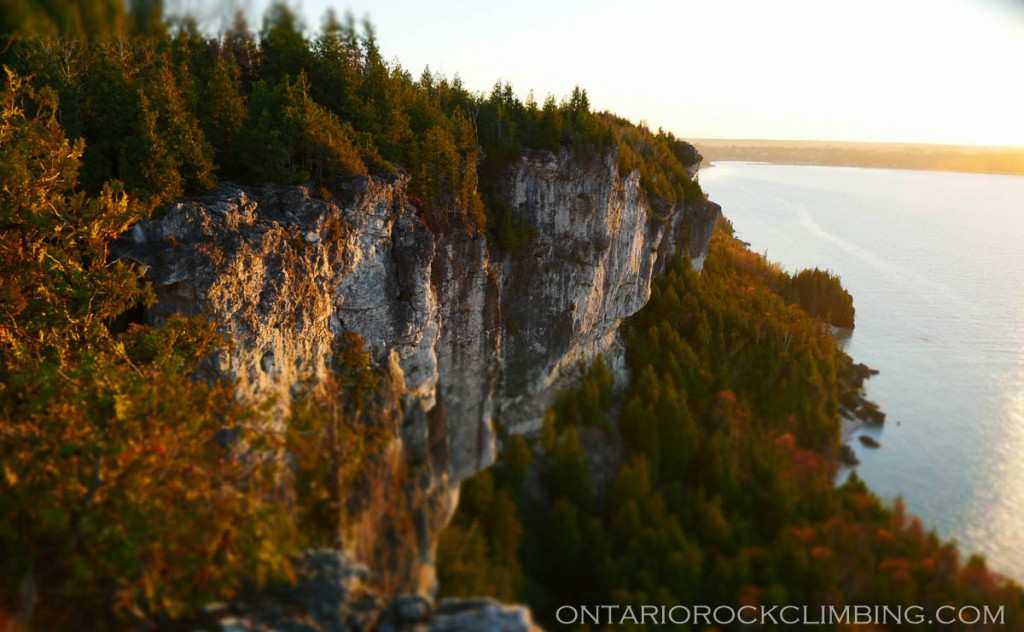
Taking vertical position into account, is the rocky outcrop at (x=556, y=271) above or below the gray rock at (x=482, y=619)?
above

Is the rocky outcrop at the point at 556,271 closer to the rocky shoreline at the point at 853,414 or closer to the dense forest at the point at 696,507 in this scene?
the dense forest at the point at 696,507

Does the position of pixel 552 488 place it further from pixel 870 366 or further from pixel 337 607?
pixel 870 366

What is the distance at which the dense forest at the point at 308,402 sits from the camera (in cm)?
1099

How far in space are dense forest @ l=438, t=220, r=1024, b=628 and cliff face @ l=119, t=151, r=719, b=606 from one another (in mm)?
2304

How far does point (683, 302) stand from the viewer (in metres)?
49.0

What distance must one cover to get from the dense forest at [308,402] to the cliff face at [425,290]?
1.03m

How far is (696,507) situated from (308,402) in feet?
65.9

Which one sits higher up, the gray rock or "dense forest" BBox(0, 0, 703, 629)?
"dense forest" BBox(0, 0, 703, 629)

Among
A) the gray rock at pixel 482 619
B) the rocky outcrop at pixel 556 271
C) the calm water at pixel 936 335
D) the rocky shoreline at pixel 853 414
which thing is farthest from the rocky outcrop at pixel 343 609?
the rocky shoreline at pixel 853 414

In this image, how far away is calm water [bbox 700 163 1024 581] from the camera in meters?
35.8

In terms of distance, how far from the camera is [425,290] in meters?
25.1

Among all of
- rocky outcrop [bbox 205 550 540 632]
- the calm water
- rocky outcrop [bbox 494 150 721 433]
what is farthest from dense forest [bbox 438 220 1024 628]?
rocky outcrop [bbox 205 550 540 632]

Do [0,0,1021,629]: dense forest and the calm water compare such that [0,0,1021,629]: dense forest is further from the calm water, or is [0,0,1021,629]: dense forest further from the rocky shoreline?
the calm water

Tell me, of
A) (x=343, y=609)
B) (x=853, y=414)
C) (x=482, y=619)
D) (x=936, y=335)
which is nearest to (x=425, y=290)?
(x=343, y=609)
